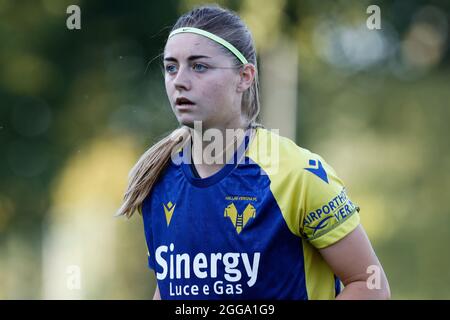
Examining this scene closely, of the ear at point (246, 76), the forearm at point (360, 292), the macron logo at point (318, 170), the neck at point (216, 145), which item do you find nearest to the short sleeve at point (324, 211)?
the macron logo at point (318, 170)

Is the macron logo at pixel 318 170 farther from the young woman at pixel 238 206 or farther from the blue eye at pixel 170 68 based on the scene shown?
the blue eye at pixel 170 68

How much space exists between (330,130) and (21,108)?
14.8ft

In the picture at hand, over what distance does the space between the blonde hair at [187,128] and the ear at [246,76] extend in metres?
0.03

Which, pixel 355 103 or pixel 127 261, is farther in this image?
pixel 355 103

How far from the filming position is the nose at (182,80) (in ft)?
9.98

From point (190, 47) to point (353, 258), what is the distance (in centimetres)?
105

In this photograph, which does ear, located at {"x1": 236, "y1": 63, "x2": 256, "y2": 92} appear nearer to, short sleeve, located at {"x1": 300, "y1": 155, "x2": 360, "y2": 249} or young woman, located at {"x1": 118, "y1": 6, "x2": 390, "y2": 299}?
young woman, located at {"x1": 118, "y1": 6, "x2": 390, "y2": 299}

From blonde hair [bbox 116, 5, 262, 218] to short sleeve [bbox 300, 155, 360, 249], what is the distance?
0.46 m

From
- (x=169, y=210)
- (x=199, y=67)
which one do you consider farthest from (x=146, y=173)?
(x=199, y=67)

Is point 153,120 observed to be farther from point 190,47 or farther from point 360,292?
point 360,292

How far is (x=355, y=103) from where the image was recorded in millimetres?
11922

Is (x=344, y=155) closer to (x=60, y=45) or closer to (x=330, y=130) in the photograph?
(x=330, y=130)

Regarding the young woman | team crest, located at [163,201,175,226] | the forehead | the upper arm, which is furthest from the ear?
the upper arm
